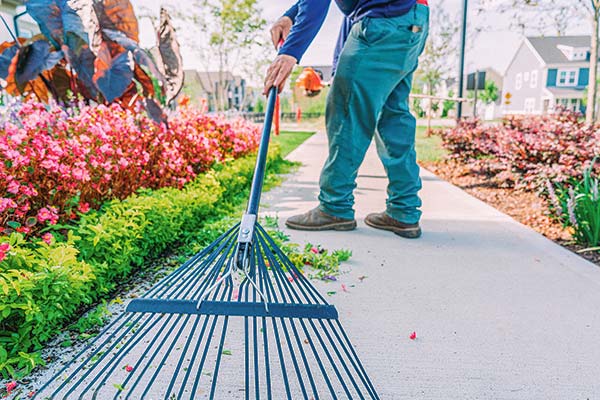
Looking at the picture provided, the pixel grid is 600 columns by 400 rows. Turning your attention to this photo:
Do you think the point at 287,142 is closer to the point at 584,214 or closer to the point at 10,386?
the point at 584,214

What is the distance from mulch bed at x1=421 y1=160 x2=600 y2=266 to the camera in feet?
9.65

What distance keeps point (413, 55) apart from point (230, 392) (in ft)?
6.62

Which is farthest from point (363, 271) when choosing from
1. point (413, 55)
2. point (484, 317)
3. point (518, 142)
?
point (518, 142)

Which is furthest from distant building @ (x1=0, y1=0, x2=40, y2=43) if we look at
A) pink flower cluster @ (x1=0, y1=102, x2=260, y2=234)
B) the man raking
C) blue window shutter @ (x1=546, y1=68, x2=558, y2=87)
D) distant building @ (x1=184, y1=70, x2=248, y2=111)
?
blue window shutter @ (x1=546, y1=68, x2=558, y2=87)

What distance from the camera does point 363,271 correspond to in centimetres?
222

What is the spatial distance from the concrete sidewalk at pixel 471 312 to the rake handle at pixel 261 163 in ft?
1.88

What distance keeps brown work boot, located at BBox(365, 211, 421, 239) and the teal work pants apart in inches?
1.3

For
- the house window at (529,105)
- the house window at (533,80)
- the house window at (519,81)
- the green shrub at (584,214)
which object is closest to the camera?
the green shrub at (584,214)

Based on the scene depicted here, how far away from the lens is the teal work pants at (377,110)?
94.6 inches

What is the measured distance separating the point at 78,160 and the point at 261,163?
106cm

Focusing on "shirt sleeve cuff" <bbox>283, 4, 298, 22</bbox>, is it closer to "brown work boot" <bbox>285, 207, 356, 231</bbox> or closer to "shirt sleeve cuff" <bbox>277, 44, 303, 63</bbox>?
"shirt sleeve cuff" <bbox>277, 44, 303, 63</bbox>

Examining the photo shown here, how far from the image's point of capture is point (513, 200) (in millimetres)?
4145

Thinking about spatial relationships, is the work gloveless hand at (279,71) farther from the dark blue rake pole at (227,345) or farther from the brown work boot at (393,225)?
the brown work boot at (393,225)

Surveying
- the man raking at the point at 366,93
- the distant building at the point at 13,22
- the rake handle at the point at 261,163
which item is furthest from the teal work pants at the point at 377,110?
the distant building at the point at 13,22
